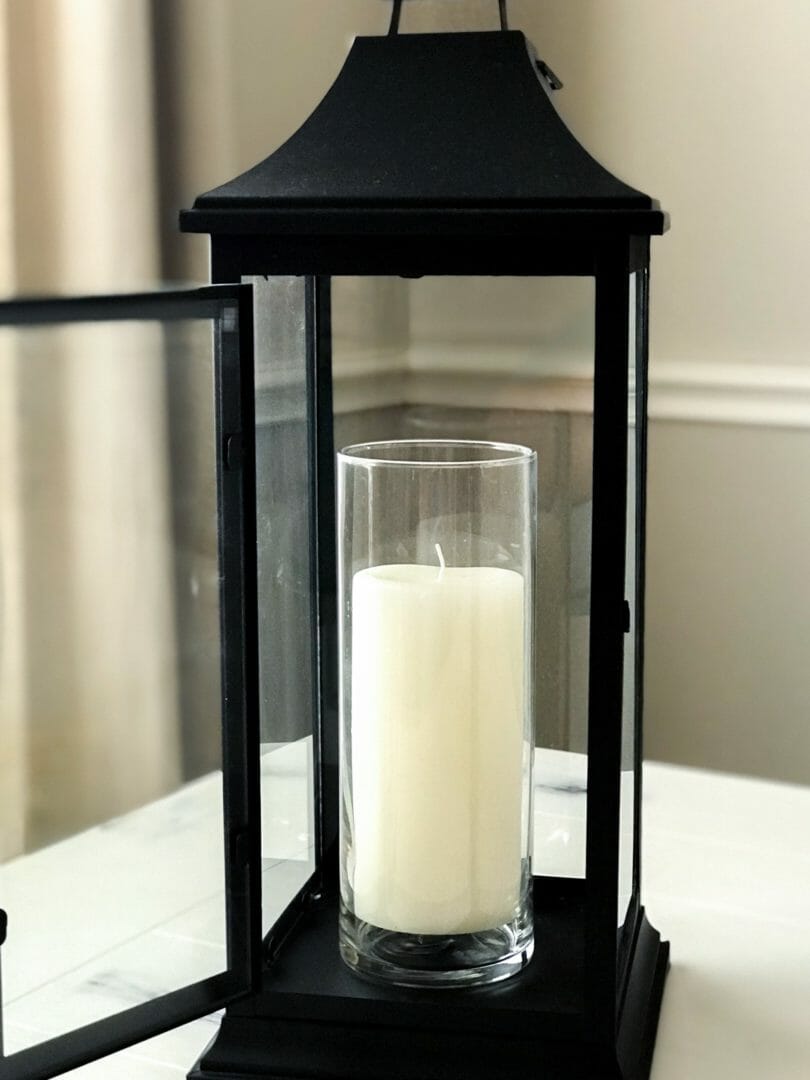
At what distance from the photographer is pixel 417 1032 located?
1.77 ft

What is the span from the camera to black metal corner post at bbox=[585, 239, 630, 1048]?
49cm

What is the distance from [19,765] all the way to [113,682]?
49mm

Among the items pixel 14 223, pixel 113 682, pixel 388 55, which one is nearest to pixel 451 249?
pixel 388 55

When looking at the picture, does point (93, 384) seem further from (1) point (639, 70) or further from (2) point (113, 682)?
(1) point (639, 70)

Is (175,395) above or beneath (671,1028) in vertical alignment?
above

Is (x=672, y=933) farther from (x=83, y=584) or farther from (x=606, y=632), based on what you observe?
(x=83, y=584)

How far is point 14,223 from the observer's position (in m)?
1.22

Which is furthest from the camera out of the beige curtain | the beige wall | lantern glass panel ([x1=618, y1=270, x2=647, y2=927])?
the beige wall

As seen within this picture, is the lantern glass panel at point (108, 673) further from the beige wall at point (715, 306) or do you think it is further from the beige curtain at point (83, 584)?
the beige wall at point (715, 306)

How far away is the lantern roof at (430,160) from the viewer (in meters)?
0.48

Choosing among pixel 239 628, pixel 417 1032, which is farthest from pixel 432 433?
pixel 417 1032

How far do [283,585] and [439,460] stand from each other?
0.09 metres

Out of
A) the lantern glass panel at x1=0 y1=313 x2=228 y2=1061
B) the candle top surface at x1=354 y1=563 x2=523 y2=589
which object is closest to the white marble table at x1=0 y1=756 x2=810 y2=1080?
the lantern glass panel at x1=0 y1=313 x2=228 y2=1061

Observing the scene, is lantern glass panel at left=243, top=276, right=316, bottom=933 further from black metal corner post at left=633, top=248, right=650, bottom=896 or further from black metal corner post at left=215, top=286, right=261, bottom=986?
black metal corner post at left=633, top=248, right=650, bottom=896
